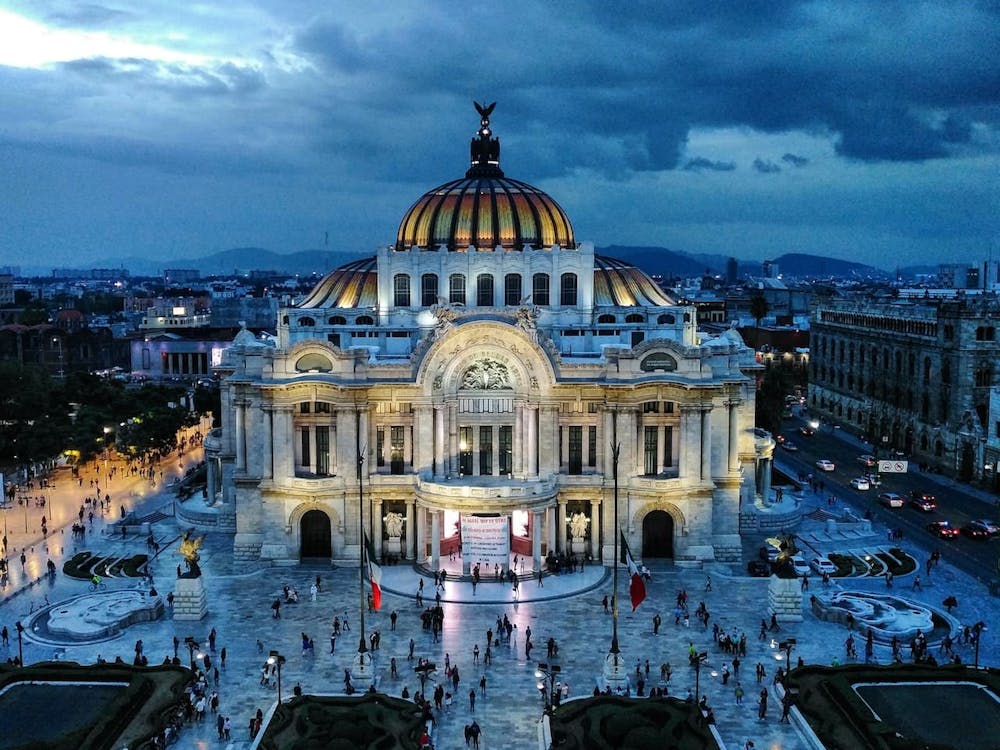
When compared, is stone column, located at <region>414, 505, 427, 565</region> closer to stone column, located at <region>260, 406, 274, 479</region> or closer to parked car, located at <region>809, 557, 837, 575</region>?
stone column, located at <region>260, 406, 274, 479</region>

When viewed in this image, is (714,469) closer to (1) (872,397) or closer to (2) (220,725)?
(2) (220,725)

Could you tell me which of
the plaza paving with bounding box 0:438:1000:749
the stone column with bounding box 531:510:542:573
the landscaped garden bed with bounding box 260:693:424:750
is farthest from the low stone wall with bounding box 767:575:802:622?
the landscaped garden bed with bounding box 260:693:424:750

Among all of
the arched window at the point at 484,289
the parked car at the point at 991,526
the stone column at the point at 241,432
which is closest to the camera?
the stone column at the point at 241,432

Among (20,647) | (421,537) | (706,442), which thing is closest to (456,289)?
(421,537)

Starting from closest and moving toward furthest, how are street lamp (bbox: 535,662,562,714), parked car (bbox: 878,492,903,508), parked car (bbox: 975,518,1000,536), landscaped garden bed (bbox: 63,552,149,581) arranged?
street lamp (bbox: 535,662,562,714) → landscaped garden bed (bbox: 63,552,149,581) → parked car (bbox: 975,518,1000,536) → parked car (bbox: 878,492,903,508)

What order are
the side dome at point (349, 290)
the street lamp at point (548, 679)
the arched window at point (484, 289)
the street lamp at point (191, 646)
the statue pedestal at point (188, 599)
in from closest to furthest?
the street lamp at point (548, 679), the street lamp at point (191, 646), the statue pedestal at point (188, 599), the arched window at point (484, 289), the side dome at point (349, 290)

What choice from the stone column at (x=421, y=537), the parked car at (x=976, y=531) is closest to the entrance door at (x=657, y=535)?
the stone column at (x=421, y=537)

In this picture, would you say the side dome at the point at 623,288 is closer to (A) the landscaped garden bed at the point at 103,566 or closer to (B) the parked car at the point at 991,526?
(B) the parked car at the point at 991,526
